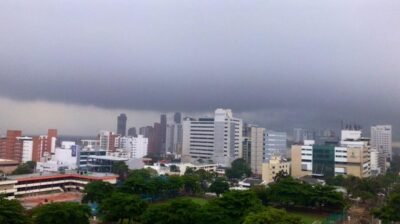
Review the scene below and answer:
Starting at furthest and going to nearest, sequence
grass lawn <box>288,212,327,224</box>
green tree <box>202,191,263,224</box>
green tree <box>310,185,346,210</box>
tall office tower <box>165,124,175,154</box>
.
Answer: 1. tall office tower <box>165,124,175,154</box>
2. green tree <box>310,185,346,210</box>
3. grass lawn <box>288,212,327,224</box>
4. green tree <box>202,191,263,224</box>

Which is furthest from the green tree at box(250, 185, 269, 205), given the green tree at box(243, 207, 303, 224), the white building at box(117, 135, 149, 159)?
the white building at box(117, 135, 149, 159)

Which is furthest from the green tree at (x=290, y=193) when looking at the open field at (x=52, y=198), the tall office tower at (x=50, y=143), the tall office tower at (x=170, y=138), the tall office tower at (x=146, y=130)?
the tall office tower at (x=146, y=130)

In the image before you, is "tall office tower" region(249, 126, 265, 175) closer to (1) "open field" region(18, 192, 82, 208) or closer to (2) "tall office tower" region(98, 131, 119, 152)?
(2) "tall office tower" region(98, 131, 119, 152)

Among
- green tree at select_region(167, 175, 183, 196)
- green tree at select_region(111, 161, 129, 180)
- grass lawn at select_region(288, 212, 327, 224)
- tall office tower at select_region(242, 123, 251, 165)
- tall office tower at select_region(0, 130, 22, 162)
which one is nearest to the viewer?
grass lawn at select_region(288, 212, 327, 224)

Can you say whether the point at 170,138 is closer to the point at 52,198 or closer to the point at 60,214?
the point at 52,198

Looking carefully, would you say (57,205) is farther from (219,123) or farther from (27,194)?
(219,123)

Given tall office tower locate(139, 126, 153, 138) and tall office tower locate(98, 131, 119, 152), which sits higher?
tall office tower locate(139, 126, 153, 138)

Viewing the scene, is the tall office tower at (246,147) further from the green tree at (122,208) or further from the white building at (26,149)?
the green tree at (122,208)
